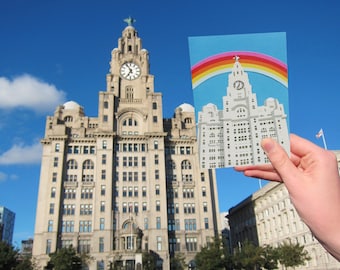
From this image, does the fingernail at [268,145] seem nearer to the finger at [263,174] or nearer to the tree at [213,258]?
the finger at [263,174]

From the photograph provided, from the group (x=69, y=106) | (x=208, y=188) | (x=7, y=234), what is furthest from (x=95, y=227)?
(x=7, y=234)

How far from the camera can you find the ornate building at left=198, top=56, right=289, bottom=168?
3404mm

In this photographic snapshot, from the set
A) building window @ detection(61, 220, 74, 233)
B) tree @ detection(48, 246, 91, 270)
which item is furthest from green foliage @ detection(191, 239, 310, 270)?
building window @ detection(61, 220, 74, 233)

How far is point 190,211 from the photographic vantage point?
244ft

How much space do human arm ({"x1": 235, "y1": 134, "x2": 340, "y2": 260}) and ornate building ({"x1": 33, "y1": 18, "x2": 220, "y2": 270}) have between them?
64.2 m

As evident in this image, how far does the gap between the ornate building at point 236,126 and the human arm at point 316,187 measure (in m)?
0.34

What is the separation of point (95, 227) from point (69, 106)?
3358cm

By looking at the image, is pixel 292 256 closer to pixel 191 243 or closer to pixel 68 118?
pixel 191 243

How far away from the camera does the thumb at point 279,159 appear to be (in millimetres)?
2928

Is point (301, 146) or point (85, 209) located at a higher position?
point (85, 209)

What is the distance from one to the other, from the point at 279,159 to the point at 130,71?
85.2 metres

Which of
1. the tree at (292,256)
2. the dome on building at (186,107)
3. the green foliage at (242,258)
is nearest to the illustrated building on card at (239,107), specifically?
the tree at (292,256)

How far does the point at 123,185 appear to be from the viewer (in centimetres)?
7362

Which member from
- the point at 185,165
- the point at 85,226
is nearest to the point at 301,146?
the point at 85,226
